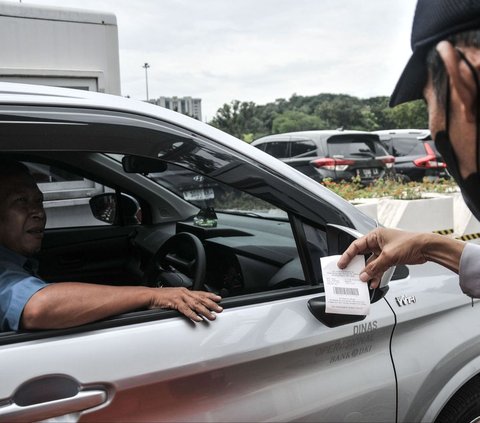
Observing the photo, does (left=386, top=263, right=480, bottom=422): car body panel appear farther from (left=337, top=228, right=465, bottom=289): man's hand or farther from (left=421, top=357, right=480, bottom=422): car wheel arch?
(left=337, top=228, right=465, bottom=289): man's hand

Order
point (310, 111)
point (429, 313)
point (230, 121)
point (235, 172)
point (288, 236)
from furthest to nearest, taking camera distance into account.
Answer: point (310, 111) → point (230, 121) → point (288, 236) → point (429, 313) → point (235, 172)

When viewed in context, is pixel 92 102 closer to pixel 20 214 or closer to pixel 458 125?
pixel 20 214

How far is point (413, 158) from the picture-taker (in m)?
13.5

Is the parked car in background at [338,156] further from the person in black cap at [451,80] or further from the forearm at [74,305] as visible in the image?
the person in black cap at [451,80]

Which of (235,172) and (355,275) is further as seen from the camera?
Result: (235,172)

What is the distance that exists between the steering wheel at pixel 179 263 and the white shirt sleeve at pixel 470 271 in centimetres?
87

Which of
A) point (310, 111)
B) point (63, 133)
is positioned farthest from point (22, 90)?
point (310, 111)

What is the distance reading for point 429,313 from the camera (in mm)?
2041

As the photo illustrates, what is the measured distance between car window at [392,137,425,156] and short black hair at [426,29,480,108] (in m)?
13.5

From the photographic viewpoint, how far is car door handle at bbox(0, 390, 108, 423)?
1.33 meters

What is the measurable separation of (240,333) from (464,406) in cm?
108

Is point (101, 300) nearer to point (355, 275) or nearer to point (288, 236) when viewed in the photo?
point (355, 275)

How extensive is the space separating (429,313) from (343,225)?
0.51 m

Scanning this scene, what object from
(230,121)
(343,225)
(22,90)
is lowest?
(343,225)
